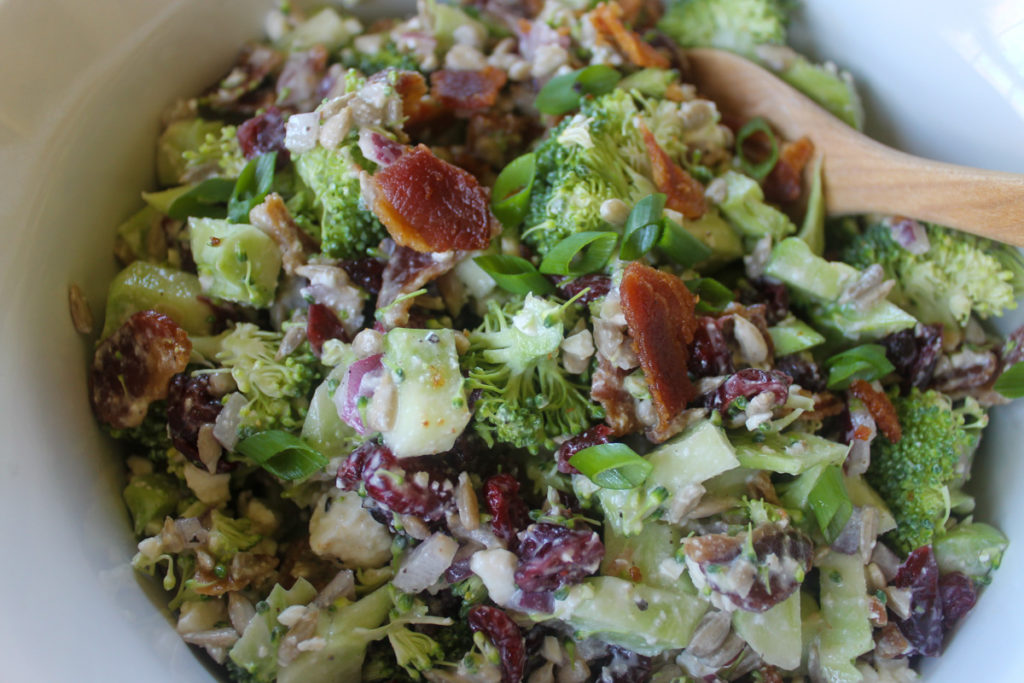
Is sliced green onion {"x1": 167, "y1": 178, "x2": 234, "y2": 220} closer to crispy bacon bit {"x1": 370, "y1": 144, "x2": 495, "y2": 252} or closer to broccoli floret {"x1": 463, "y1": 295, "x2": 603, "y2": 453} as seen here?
crispy bacon bit {"x1": 370, "y1": 144, "x2": 495, "y2": 252}

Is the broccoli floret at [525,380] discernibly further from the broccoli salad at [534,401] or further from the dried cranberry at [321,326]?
the dried cranberry at [321,326]

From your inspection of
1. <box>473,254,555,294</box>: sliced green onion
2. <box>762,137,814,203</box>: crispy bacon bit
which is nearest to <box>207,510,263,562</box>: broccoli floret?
<box>473,254,555,294</box>: sliced green onion

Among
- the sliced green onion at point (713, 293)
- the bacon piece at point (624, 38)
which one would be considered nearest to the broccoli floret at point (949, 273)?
the sliced green onion at point (713, 293)

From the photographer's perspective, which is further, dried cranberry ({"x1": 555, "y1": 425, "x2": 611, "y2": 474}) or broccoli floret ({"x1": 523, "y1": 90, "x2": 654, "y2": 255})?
broccoli floret ({"x1": 523, "y1": 90, "x2": 654, "y2": 255})

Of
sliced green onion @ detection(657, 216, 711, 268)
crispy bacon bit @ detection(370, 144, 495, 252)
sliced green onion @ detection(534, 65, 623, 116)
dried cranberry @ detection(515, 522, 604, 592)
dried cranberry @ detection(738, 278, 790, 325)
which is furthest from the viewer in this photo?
sliced green onion @ detection(534, 65, 623, 116)

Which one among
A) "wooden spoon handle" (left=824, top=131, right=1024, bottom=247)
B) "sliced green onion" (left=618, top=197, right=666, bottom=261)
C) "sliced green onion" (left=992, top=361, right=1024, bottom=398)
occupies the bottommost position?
"sliced green onion" (left=992, top=361, right=1024, bottom=398)

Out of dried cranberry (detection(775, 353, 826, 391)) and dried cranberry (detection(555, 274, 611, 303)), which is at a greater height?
dried cranberry (detection(555, 274, 611, 303))

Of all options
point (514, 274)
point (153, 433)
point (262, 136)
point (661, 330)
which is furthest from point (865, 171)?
point (153, 433)
